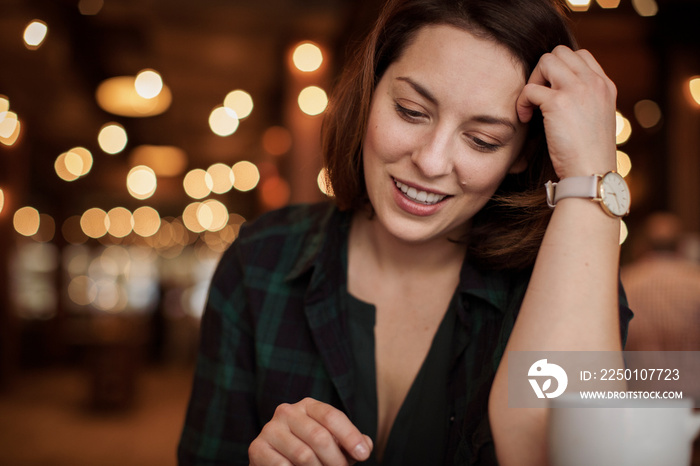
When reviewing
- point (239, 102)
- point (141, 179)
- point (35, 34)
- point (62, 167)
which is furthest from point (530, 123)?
point (62, 167)

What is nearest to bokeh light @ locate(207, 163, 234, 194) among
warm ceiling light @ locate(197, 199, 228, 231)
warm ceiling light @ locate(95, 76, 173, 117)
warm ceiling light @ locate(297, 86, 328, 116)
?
warm ceiling light @ locate(197, 199, 228, 231)

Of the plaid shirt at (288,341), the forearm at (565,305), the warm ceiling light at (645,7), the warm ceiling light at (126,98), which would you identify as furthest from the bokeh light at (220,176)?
the forearm at (565,305)

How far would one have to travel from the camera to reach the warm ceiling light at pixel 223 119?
→ 8445 mm

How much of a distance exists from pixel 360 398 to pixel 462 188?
489mm

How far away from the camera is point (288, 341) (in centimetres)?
130

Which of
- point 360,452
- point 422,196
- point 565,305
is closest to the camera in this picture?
point 360,452

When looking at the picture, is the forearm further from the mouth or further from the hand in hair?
the mouth

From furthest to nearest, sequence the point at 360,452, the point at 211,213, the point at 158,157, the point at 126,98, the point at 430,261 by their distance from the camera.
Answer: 1. the point at 211,213
2. the point at 158,157
3. the point at 126,98
4. the point at 430,261
5. the point at 360,452

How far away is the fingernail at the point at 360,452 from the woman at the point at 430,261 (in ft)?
0.31

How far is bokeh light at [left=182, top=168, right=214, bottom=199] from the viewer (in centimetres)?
1459

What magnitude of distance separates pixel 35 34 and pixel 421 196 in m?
4.35

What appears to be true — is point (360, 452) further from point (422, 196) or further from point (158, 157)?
point (158, 157)

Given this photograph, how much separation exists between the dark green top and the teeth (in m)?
0.27

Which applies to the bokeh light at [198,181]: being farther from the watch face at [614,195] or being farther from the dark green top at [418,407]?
the watch face at [614,195]
